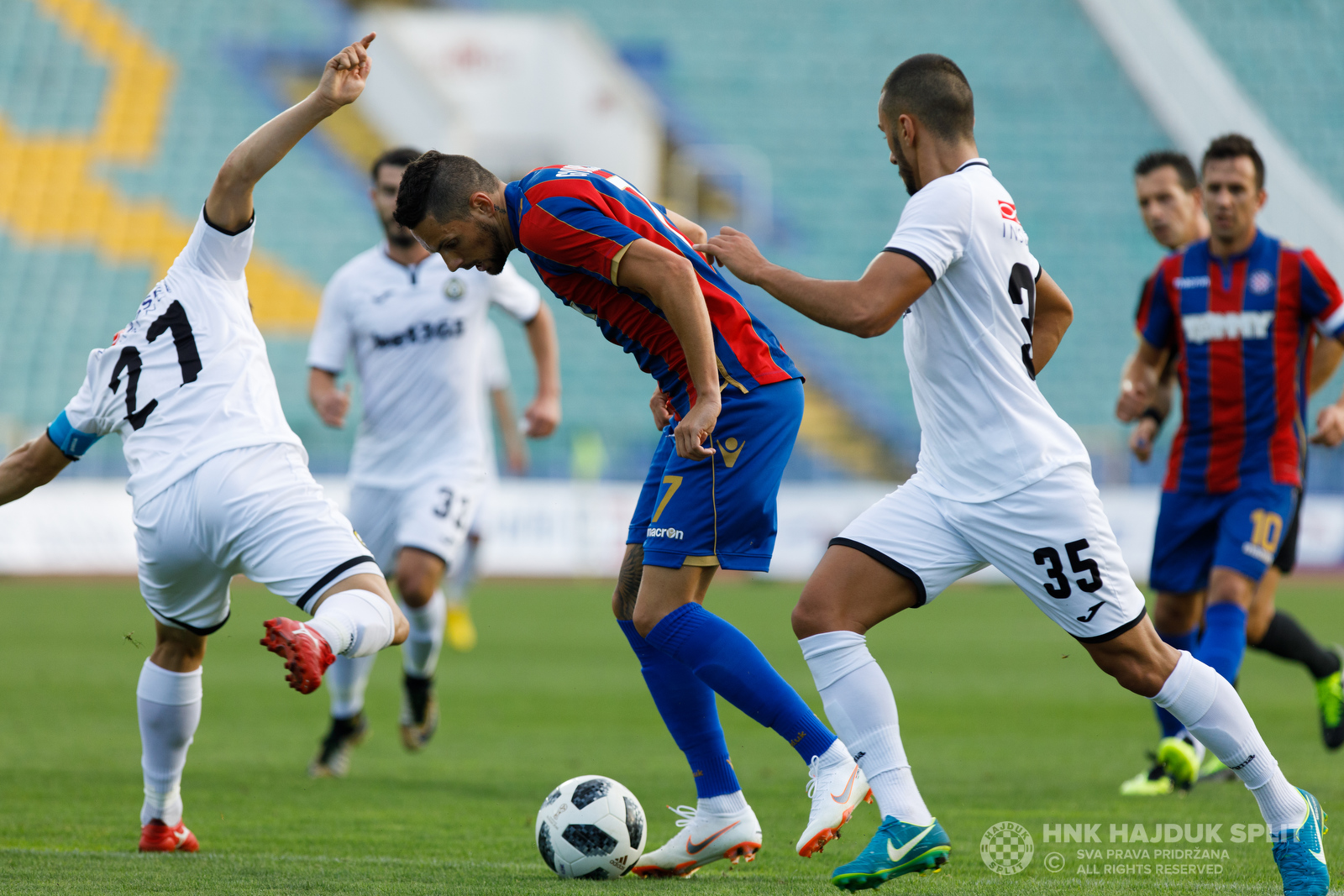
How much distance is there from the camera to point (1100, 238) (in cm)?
2509

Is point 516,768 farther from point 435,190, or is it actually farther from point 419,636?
point 435,190

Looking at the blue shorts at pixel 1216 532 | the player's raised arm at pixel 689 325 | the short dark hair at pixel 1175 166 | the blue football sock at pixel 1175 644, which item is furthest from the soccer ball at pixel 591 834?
the short dark hair at pixel 1175 166

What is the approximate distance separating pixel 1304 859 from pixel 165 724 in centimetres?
344

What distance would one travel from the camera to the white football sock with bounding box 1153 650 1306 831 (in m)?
3.99

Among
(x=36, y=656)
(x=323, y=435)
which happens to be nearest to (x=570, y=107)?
(x=323, y=435)

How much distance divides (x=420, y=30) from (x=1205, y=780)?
2388 cm

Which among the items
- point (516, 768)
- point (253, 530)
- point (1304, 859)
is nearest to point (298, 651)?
point (253, 530)

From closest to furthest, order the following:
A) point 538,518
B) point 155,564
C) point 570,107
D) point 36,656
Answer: point 155,564 → point 36,656 → point 538,518 → point 570,107

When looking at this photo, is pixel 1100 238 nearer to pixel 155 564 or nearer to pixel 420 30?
pixel 420 30

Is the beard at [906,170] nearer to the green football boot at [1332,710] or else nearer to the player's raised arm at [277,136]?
the player's raised arm at [277,136]

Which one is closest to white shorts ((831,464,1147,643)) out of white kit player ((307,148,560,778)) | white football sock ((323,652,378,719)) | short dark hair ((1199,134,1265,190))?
short dark hair ((1199,134,1265,190))

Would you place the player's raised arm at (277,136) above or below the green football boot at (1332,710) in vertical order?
above

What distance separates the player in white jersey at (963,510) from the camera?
391 cm

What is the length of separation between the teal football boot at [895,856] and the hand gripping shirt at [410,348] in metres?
3.93
